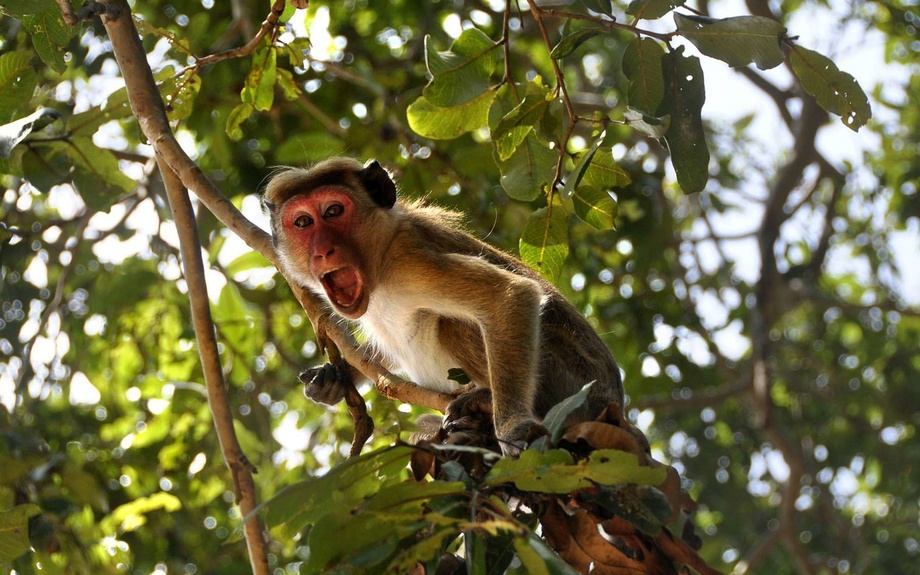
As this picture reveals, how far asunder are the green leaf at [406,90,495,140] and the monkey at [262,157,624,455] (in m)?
0.97

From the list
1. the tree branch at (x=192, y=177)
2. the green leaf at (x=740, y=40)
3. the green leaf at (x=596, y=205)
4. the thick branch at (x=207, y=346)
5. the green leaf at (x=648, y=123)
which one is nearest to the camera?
the green leaf at (x=648, y=123)

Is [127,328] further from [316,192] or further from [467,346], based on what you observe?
[467,346]

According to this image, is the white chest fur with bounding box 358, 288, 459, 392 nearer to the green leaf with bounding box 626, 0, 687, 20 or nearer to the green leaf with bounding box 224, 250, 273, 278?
the green leaf with bounding box 224, 250, 273, 278

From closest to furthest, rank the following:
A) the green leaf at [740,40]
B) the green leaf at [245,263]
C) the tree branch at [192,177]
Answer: the green leaf at [740,40], the tree branch at [192,177], the green leaf at [245,263]

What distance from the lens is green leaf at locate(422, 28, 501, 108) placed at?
421cm

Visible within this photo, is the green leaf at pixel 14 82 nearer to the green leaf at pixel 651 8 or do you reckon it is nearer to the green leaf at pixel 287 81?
the green leaf at pixel 287 81

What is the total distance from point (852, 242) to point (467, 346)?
945cm

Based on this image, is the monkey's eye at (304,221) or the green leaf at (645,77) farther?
the monkey's eye at (304,221)

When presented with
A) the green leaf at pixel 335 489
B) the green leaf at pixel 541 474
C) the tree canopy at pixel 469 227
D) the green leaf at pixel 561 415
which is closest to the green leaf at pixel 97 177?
the tree canopy at pixel 469 227

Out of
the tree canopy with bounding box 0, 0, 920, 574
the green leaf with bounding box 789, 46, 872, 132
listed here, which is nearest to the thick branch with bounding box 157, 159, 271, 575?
the tree canopy with bounding box 0, 0, 920, 574

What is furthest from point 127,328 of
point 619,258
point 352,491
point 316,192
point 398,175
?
point 352,491

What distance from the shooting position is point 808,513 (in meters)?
12.9

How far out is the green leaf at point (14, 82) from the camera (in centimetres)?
480

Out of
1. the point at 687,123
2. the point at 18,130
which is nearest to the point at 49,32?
the point at 18,130
